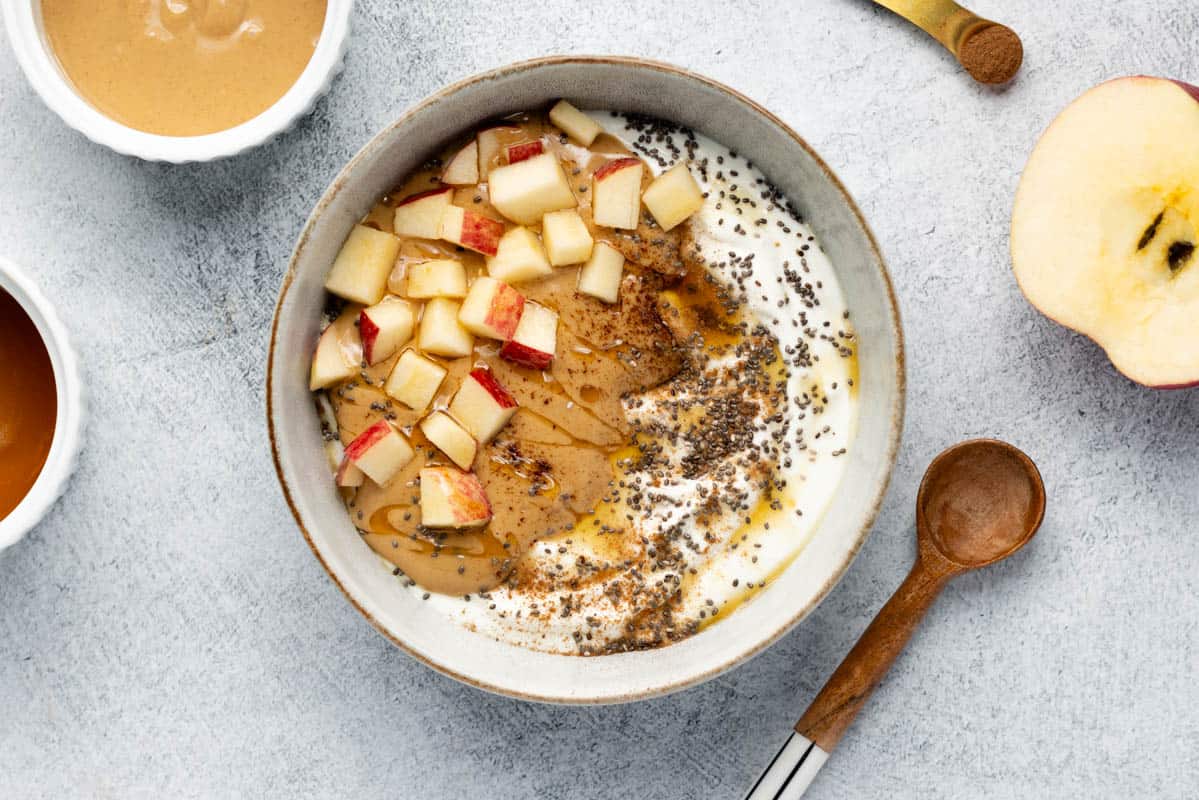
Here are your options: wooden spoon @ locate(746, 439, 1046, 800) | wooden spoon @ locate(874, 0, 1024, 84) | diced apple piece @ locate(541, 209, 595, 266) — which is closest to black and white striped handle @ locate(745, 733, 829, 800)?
wooden spoon @ locate(746, 439, 1046, 800)

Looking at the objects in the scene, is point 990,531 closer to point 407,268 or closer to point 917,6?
point 917,6

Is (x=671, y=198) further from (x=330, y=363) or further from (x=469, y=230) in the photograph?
(x=330, y=363)

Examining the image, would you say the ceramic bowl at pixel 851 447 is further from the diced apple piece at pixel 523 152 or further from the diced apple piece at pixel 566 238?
the diced apple piece at pixel 566 238

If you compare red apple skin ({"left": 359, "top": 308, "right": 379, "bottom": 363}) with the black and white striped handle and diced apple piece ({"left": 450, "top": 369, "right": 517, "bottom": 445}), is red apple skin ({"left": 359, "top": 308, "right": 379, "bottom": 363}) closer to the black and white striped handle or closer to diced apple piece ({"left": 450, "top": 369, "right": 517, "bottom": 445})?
diced apple piece ({"left": 450, "top": 369, "right": 517, "bottom": 445})

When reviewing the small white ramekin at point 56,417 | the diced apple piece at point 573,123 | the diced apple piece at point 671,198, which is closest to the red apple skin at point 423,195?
the diced apple piece at point 573,123

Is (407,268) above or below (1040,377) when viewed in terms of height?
below

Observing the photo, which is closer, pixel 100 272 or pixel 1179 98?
pixel 1179 98

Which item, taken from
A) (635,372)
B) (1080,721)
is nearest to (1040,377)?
(1080,721)

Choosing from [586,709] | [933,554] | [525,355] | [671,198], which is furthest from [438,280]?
[933,554]
